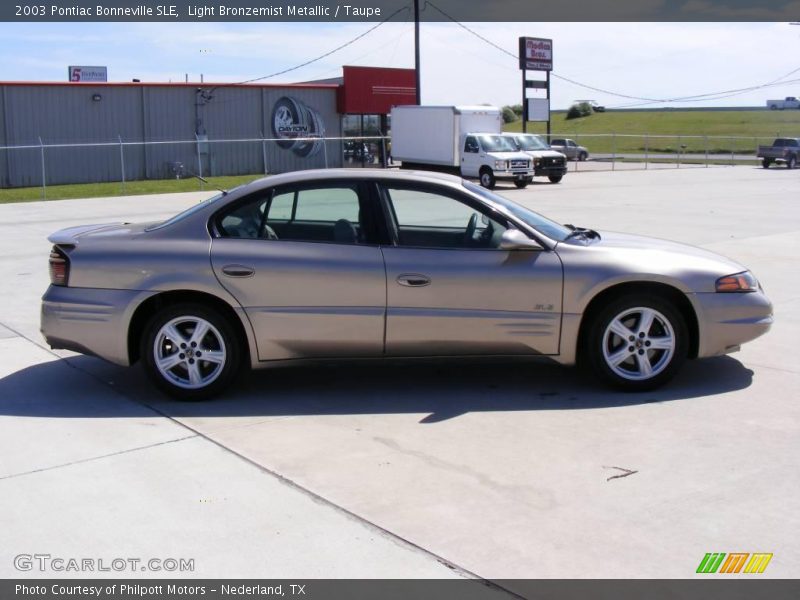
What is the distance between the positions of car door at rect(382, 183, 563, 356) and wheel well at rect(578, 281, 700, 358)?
Answer: 235 mm

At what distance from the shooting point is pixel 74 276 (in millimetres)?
6398

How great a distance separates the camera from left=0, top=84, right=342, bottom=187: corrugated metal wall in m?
37.6

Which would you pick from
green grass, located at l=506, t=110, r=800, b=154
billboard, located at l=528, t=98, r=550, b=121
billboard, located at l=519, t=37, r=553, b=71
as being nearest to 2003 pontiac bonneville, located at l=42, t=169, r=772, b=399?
billboard, located at l=519, t=37, r=553, b=71

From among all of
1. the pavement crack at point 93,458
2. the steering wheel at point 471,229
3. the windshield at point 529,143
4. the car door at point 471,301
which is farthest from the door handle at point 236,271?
the windshield at point 529,143

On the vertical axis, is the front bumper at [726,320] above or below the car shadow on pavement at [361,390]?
above

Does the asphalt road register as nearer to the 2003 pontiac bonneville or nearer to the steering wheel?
the 2003 pontiac bonneville

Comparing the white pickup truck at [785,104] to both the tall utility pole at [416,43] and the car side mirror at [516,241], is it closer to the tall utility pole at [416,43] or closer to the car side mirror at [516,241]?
the tall utility pole at [416,43]

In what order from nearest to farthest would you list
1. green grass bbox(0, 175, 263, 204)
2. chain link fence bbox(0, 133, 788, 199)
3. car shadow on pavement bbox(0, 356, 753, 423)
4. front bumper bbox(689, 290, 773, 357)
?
car shadow on pavement bbox(0, 356, 753, 423) < front bumper bbox(689, 290, 773, 357) < green grass bbox(0, 175, 263, 204) < chain link fence bbox(0, 133, 788, 199)

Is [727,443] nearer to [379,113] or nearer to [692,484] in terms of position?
[692,484]

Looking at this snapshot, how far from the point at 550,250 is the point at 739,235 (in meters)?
9.94

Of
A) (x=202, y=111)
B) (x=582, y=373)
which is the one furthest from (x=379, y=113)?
(x=582, y=373)

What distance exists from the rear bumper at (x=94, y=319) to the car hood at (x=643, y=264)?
9.42 ft

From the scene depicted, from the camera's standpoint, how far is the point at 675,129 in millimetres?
84312

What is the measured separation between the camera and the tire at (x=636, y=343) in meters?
6.38
